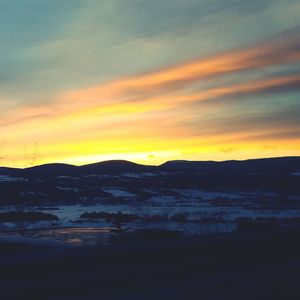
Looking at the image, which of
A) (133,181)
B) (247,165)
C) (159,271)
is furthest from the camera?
(247,165)

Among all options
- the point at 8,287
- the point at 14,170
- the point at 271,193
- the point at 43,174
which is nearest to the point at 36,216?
the point at 8,287

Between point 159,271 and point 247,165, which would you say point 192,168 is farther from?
point 159,271

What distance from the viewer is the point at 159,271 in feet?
42.3

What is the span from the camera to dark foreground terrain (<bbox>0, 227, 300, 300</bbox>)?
10.8 m

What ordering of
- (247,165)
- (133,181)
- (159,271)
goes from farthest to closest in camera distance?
1. (247,165)
2. (133,181)
3. (159,271)

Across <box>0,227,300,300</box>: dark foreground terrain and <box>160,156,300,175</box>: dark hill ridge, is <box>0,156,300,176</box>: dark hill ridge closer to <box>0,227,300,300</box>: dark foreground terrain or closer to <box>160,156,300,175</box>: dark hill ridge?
<box>160,156,300,175</box>: dark hill ridge

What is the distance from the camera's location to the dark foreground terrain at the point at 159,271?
35.3 feet

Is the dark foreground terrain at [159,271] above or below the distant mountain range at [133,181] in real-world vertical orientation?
below

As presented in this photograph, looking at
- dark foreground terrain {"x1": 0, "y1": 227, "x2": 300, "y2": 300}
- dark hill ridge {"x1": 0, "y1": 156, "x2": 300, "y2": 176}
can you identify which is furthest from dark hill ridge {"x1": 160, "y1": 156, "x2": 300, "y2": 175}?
dark foreground terrain {"x1": 0, "y1": 227, "x2": 300, "y2": 300}

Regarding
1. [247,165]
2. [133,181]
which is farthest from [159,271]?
[247,165]

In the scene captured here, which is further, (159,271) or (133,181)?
(133,181)

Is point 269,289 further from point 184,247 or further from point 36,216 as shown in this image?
point 36,216

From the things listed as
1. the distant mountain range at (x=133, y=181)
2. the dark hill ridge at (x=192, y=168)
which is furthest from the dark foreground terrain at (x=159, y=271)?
the dark hill ridge at (x=192, y=168)

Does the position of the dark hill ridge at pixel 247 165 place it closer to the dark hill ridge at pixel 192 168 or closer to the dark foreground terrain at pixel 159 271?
the dark hill ridge at pixel 192 168
